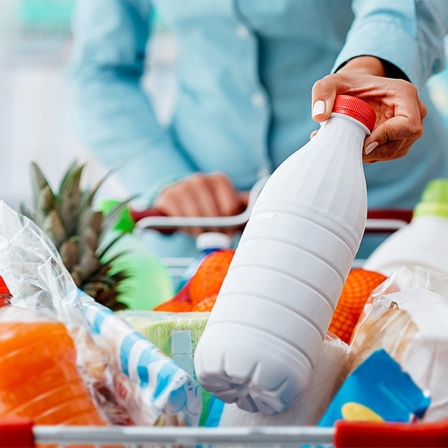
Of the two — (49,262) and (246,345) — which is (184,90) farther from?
(246,345)

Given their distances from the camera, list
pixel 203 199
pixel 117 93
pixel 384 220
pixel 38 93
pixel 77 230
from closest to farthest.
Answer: pixel 77 230
pixel 384 220
pixel 203 199
pixel 117 93
pixel 38 93

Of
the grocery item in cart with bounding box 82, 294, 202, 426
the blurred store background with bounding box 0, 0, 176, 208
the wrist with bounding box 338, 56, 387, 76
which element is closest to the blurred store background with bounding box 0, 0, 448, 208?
the blurred store background with bounding box 0, 0, 176, 208

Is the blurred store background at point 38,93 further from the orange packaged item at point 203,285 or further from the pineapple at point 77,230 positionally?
the orange packaged item at point 203,285

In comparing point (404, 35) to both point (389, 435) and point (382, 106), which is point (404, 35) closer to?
point (382, 106)

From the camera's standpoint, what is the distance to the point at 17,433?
1.58 feet

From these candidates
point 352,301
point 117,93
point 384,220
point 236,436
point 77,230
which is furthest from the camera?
point 117,93

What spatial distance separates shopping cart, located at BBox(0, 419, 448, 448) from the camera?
469 millimetres

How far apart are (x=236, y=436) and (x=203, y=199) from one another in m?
1.08

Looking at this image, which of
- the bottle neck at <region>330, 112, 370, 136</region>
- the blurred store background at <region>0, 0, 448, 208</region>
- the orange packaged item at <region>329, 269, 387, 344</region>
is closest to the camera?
the bottle neck at <region>330, 112, 370, 136</region>

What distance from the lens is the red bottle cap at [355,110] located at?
2.13 feet

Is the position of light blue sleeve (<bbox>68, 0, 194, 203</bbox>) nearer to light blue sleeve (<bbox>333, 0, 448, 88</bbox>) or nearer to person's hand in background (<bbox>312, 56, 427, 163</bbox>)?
light blue sleeve (<bbox>333, 0, 448, 88</bbox>)

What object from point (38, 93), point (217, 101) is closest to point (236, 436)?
point (217, 101)

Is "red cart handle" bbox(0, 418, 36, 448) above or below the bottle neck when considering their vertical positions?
below

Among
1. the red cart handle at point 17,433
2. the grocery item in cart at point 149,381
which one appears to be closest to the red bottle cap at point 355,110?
the grocery item in cart at point 149,381
